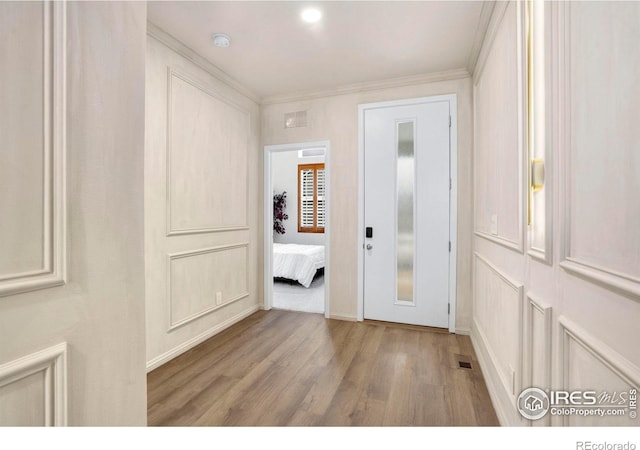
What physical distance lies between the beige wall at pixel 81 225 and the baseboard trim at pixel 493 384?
175 centimetres

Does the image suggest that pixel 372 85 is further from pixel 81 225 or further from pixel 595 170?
pixel 81 225

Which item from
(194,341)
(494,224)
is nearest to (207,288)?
(194,341)

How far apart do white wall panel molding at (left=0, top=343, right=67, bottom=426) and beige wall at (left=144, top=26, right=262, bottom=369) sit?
5.71 ft

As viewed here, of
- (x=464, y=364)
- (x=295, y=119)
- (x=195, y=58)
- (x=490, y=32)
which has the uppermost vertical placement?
(x=195, y=58)

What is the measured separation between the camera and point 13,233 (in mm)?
678

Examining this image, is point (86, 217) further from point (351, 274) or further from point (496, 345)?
point (351, 274)

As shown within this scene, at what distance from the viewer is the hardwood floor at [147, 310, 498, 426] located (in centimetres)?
180

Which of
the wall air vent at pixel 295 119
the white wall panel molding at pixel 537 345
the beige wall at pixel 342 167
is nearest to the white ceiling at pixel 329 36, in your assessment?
the beige wall at pixel 342 167

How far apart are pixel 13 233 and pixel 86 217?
0.54 feet

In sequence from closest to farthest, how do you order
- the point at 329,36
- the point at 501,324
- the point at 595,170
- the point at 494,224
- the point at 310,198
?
the point at 595,170, the point at 501,324, the point at 494,224, the point at 329,36, the point at 310,198

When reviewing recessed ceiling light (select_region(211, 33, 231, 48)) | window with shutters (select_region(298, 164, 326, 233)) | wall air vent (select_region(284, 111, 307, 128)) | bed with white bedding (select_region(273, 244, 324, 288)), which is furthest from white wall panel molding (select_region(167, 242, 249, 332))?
window with shutters (select_region(298, 164, 326, 233))

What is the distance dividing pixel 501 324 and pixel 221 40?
299 cm

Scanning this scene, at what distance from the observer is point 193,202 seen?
2805 mm

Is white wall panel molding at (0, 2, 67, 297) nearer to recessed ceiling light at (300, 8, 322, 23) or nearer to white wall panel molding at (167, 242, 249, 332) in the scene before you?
recessed ceiling light at (300, 8, 322, 23)
